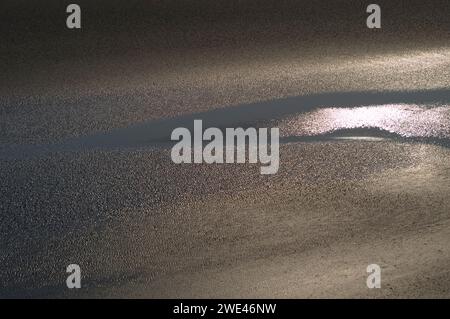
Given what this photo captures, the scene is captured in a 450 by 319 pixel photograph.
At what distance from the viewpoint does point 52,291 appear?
329cm

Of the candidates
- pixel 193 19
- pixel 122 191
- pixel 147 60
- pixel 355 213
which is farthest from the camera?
pixel 193 19

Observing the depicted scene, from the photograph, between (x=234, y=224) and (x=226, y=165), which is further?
(x=226, y=165)

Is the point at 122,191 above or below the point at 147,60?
below

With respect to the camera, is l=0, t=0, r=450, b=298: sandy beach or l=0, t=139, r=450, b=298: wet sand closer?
l=0, t=139, r=450, b=298: wet sand

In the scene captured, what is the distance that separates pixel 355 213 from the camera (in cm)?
386

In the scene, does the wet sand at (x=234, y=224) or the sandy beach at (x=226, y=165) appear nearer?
the wet sand at (x=234, y=224)

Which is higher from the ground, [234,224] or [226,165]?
[226,165]

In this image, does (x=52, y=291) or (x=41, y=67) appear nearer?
(x=52, y=291)

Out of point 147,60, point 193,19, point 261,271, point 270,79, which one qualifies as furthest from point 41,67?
point 261,271
